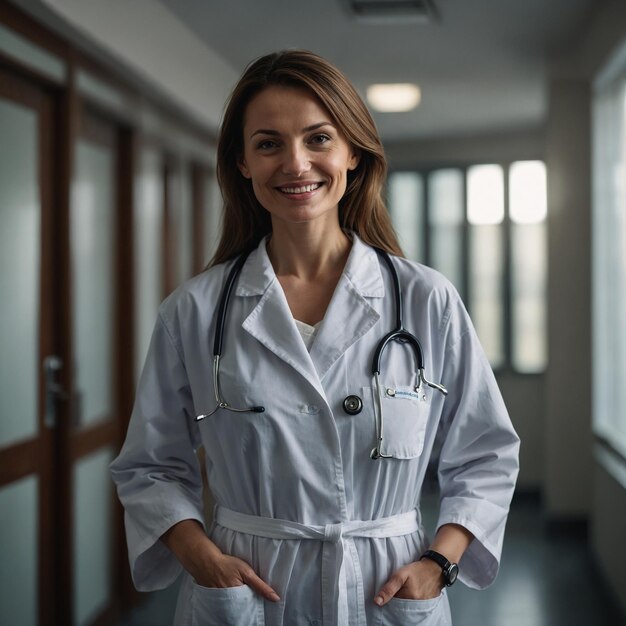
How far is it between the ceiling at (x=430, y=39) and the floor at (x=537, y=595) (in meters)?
2.56

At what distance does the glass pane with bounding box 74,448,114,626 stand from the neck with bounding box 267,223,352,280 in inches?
83.3

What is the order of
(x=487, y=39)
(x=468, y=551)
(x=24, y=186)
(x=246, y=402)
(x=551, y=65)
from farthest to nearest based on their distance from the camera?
(x=551, y=65)
(x=487, y=39)
(x=24, y=186)
(x=468, y=551)
(x=246, y=402)

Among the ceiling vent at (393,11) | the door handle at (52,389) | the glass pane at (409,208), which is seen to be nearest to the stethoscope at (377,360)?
the door handle at (52,389)

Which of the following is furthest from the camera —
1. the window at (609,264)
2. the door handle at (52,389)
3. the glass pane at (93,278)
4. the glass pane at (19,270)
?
the window at (609,264)

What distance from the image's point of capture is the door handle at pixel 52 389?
318 centimetres

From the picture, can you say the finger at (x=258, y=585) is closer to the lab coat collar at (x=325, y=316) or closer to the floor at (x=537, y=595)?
the lab coat collar at (x=325, y=316)

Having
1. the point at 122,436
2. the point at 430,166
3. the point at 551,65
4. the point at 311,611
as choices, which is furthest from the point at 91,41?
the point at 430,166

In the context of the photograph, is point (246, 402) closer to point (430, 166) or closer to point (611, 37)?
point (611, 37)

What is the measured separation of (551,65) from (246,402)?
3.97 m

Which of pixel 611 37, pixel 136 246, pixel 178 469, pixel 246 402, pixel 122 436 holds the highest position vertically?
pixel 611 37

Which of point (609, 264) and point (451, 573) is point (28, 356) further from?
point (609, 264)

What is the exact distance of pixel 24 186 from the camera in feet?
9.82

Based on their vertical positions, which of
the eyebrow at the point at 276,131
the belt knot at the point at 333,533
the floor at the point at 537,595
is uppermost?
the eyebrow at the point at 276,131

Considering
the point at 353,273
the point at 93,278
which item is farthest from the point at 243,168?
the point at 93,278
